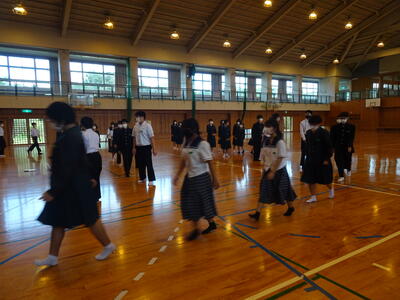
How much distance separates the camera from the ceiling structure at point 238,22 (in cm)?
1695

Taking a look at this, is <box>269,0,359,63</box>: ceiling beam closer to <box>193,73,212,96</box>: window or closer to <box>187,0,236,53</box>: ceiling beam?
<box>193,73,212,96</box>: window

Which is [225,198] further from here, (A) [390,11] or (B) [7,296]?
(A) [390,11]

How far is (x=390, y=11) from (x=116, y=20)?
2134 cm

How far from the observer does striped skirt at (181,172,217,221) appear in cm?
311

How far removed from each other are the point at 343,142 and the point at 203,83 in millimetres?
21450

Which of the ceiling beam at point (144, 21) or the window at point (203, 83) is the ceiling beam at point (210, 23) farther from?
the ceiling beam at point (144, 21)

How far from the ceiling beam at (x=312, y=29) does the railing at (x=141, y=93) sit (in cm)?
415

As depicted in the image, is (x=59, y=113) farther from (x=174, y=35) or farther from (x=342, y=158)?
(x=174, y=35)

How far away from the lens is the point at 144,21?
18094mm

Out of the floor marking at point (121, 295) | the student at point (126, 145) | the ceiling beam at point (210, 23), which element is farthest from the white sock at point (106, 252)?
the ceiling beam at point (210, 23)

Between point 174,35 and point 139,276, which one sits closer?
point 139,276

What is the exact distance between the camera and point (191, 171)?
122 inches

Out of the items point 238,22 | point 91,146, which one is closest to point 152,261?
point 91,146

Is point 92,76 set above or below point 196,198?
above
